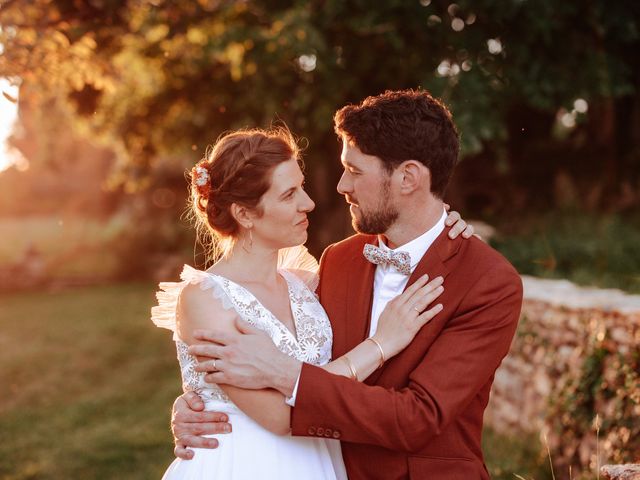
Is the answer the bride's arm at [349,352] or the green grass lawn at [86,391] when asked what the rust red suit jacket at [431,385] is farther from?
the green grass lawn at [86,391]

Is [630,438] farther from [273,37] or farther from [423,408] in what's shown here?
[273,37]

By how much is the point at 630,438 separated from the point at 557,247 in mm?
4944

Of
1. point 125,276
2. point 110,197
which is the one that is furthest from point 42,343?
point 110,197

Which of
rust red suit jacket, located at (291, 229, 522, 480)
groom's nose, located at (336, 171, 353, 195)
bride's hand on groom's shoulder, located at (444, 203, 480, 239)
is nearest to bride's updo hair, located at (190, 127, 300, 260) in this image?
groom's nose, located at (336, 171, 353, 195)

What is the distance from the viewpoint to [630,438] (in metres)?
4.59

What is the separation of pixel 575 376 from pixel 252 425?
3.37 m

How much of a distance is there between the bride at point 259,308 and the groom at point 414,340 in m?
0.08

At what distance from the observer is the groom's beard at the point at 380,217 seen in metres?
3.08

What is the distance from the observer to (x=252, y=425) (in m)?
2.88

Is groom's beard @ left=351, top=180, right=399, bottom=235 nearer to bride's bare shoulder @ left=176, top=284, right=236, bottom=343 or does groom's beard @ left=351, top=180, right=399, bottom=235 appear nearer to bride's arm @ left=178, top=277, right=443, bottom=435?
bride's arm @ left=178, top=277, right=443, bottom=435

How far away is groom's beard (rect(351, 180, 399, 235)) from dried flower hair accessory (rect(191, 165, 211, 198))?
0.64m

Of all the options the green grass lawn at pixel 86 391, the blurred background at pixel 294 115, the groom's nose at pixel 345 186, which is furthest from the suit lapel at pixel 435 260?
the green grass lawn at pixel 86 391

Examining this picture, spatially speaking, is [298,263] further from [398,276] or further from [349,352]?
[349,352]

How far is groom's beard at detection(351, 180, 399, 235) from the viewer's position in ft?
10.1
